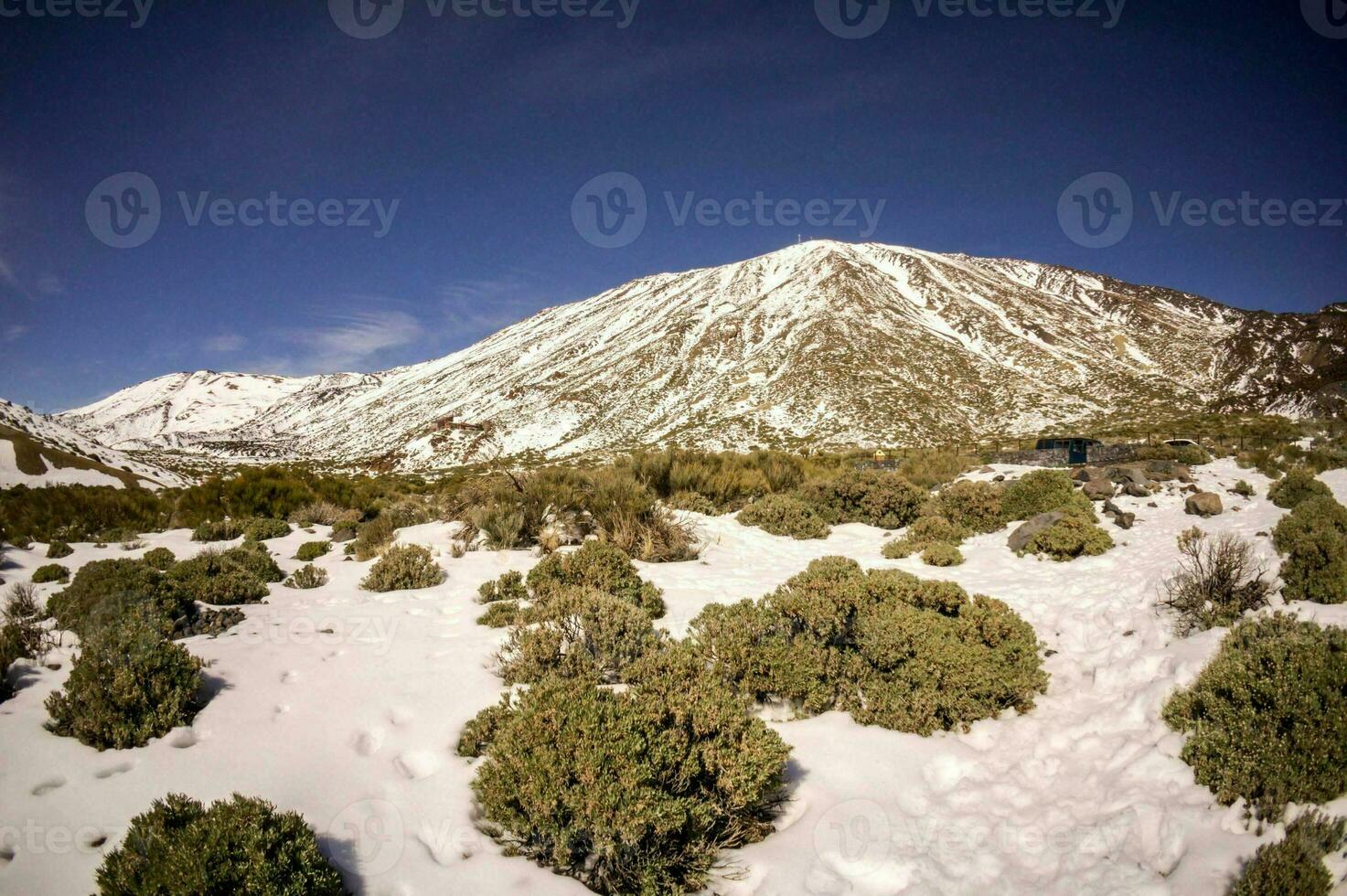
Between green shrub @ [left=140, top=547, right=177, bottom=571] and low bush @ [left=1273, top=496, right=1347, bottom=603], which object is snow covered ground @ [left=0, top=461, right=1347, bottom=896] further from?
green shrub @ [left=140, top=547, right=177, bottom=571]

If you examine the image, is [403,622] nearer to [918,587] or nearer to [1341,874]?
[918,587]

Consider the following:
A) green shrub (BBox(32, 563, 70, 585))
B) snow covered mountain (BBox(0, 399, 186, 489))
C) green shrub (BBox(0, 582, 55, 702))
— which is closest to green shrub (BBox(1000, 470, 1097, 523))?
green shrub (BBox(0, 582, 55, 702))

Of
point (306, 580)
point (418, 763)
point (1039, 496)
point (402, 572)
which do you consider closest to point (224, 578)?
point (306, 580)

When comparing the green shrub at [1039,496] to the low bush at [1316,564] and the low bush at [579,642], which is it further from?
the low bush at [579,642]

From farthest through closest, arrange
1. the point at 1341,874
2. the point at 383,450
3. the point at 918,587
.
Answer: the point at 383,450 < the point at 918,587 < the point at 1341,874

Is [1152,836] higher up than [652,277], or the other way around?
[652,277]

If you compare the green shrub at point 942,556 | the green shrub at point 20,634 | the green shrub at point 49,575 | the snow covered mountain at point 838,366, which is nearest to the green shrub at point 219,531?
the green shrub at point 49,575

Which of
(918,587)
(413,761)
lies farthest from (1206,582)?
(413,761)
